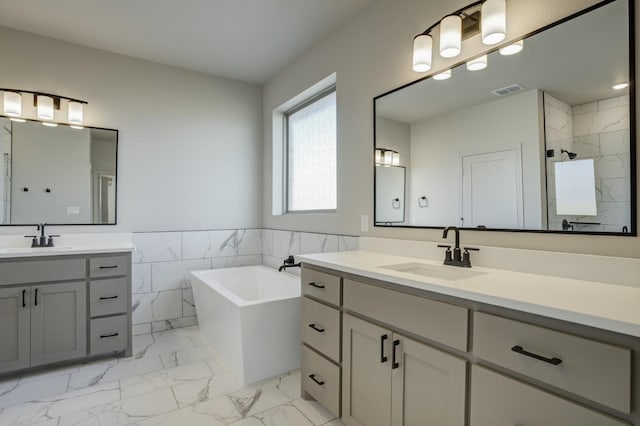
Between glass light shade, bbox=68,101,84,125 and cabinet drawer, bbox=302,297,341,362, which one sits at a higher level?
glass light shade, bbox=68,101,84,125

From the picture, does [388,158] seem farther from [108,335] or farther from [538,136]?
[108,335]

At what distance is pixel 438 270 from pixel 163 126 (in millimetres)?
3013

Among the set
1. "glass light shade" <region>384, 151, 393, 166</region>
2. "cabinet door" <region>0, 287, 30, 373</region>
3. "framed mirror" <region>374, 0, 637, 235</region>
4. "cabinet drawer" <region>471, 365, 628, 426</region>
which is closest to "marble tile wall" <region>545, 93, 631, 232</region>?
"framed mirror" <region>374, 0, 637, 235</region>

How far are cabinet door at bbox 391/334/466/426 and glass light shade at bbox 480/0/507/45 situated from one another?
143 centimetres

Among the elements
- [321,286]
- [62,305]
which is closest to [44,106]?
[62,305]

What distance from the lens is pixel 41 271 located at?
2.39 metres

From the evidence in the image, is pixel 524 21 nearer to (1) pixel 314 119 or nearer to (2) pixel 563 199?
(2) pixel 563 199

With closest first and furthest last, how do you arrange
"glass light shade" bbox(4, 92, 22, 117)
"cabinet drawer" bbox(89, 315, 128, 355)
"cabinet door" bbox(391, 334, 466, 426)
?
"cabinet door" bbox(391, 334, 466, 426) < "cabinet drawer" bbox(89, 315, 128, 355) < "glass light shade" bbox(4, 92, 22, 117)

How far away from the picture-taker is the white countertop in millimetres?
862

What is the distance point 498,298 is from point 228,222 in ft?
10.3

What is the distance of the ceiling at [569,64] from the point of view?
129 centimetres

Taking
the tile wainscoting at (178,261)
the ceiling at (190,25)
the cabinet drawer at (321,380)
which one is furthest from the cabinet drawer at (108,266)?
the ceiling at (190,25)

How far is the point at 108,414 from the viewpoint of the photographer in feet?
6.29

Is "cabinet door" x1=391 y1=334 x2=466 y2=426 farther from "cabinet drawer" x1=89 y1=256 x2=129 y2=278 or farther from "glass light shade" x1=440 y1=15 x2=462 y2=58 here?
"cabinet drawer" x1=89 y1=256 x2=129 y2=278
